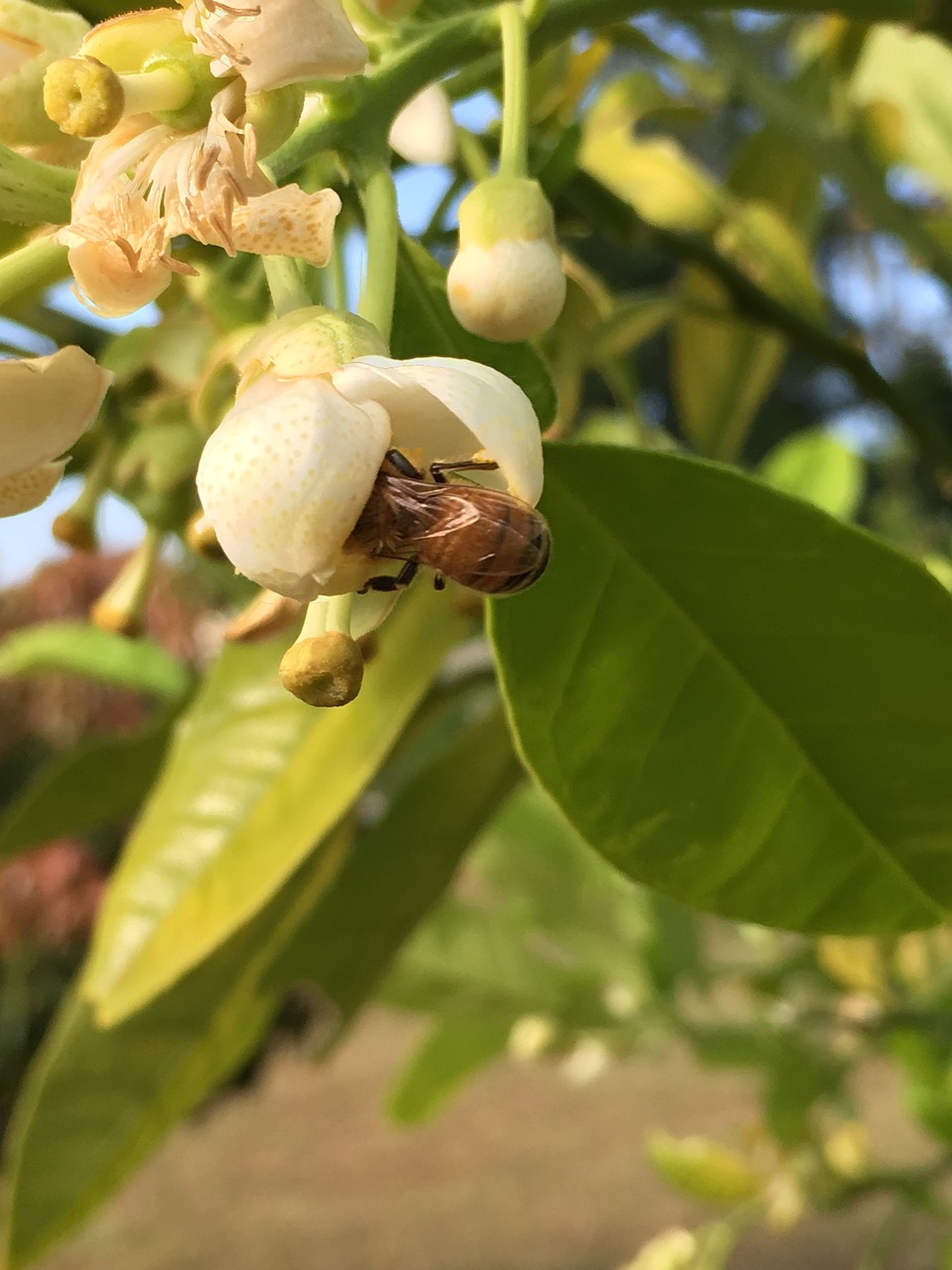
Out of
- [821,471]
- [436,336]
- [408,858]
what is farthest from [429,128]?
[821,471]

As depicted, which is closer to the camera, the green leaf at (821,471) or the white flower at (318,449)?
the white flower at (318,449)

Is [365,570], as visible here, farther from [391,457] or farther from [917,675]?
[917,675]

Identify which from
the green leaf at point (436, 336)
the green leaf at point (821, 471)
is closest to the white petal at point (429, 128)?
the green leaf at point (436, 336)

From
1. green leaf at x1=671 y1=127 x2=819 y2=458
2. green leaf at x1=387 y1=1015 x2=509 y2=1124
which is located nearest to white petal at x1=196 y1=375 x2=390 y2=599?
green leaf at x1=671 y1=127 x2=819 y2=458

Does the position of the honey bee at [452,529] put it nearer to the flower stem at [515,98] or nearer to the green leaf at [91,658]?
the flower stem at [515,98]

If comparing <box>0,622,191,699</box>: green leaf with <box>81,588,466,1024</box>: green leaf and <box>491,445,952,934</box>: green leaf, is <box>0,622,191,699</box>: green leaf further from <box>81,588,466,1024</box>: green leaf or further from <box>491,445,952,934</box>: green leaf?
<box>491,445,952,934</box>: green leaf

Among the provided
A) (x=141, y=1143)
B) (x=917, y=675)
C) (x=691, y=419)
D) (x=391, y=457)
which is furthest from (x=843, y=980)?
(x=391, y=457)

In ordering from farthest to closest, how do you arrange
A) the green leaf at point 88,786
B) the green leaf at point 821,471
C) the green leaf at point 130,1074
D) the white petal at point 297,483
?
1. the green leaf at point 821,471
2. the green leaf at point 88,786
3. the green leaf at point 130,1074
4. the white petal at point 297,483

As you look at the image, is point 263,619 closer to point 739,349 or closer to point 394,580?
point 394,580
